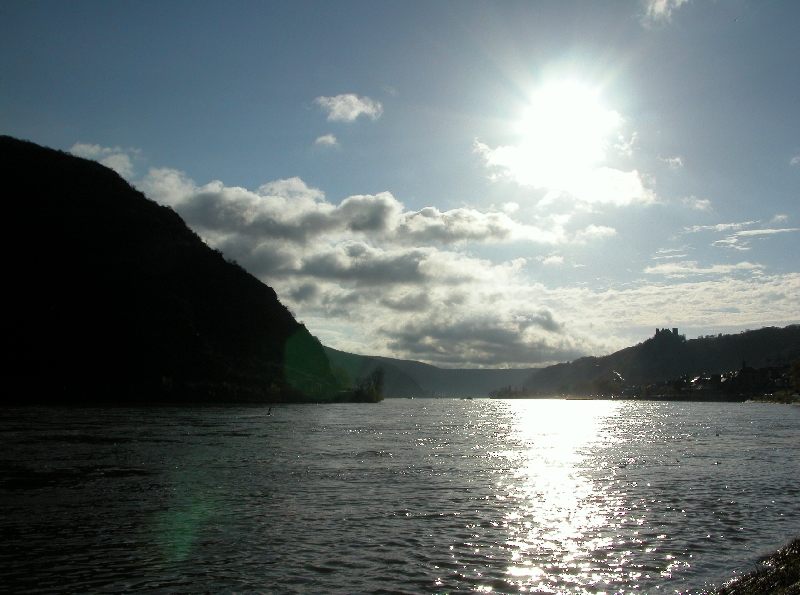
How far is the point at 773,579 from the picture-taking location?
64.1 feet

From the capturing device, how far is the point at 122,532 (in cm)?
2819

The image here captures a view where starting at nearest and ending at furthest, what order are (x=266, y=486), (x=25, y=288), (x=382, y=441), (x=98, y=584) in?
(x=98, y=584)
(x=266, y=486)
(x=382, y=441)
(x=25, y=288)

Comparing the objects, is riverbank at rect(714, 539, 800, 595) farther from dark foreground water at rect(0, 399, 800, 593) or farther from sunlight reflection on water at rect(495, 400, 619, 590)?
sunlight reflection on water at rect(495, 400, 619, 590)

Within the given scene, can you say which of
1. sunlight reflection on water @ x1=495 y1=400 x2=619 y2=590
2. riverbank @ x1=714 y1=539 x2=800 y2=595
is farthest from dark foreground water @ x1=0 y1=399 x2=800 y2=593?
riverbank @ x1=714 y1=539 x2=800 y2=595

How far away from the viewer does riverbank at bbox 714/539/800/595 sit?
1836cm

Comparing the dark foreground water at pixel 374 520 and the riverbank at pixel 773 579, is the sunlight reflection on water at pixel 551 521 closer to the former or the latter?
the dark foreground water at pixel 374 520

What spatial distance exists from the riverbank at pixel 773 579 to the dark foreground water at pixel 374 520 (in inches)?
Answer: 45.1

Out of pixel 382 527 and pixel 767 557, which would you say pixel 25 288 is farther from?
pixel 767 557

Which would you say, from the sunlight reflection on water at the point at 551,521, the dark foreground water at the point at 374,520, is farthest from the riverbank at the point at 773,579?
the sunlight reflection on water at the point at 551,521

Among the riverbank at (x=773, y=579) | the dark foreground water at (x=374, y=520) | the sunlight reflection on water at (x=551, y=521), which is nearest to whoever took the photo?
the riverbank at (x=773, y=579)

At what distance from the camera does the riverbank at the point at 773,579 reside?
60.2 feet

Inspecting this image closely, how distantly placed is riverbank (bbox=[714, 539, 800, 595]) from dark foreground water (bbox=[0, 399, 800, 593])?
115 cm

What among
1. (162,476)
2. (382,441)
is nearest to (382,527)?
(162,476)

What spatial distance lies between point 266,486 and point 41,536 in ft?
53.3
